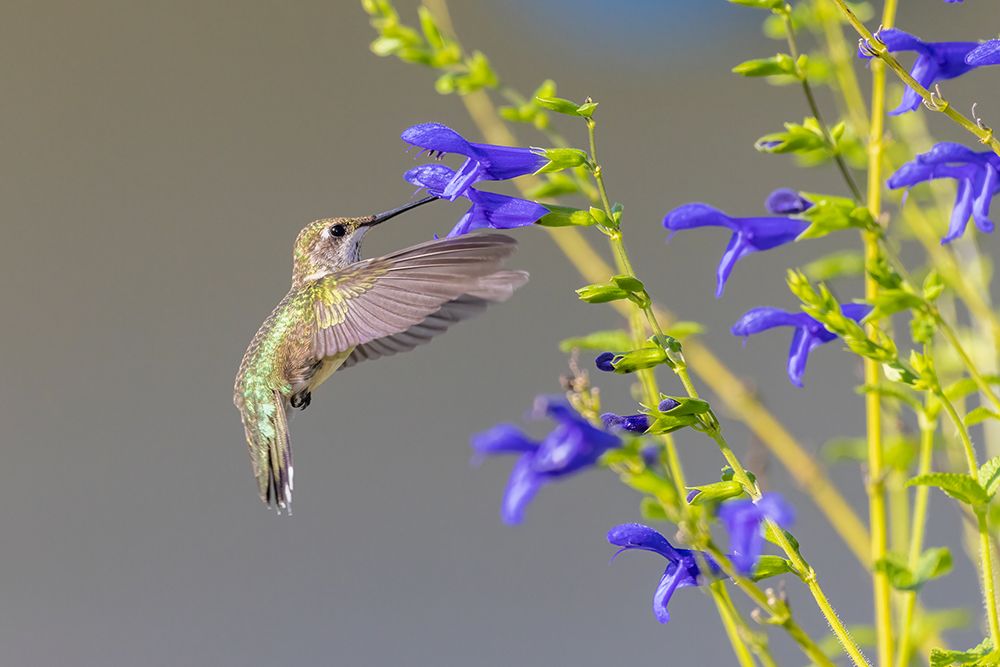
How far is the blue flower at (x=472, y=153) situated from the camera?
1139mm

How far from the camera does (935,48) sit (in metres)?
1.13

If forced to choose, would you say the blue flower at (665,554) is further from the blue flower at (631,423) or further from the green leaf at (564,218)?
the green leaf at (564,218)

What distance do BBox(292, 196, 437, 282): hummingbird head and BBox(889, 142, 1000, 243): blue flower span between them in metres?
0.70

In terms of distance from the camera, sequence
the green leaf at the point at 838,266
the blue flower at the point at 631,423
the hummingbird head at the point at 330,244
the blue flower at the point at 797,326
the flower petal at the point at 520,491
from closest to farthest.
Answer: the flower petal at the point at 520,491, the blue flower at the point at 631,423, the blue flower at the point at 797,326, the green leaf at the point at 838,266, the hummingbird head at the point at 330,244

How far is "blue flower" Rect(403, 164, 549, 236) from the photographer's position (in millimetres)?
1109

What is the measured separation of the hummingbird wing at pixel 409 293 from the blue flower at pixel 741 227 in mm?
176

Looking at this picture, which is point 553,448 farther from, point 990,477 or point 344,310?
point 344,310

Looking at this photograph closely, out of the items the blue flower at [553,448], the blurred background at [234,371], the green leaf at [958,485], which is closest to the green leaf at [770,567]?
the green leaf at [958,485]

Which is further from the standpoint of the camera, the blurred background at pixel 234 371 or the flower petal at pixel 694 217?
the blurred background at pixel 234 371

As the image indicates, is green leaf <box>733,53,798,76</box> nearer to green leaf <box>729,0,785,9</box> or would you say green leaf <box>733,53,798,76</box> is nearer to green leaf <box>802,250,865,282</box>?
green leaf <box>729,0,785,9</box>

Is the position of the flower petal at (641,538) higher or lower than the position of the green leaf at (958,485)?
higher

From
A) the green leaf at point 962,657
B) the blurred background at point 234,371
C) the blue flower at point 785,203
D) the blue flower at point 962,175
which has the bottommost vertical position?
the green leaf at point 962,657

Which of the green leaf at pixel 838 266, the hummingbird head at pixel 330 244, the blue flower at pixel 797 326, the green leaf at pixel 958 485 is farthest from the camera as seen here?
the hummingbird head at pixel 330 244

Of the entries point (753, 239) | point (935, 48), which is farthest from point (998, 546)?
point (935, 48)
